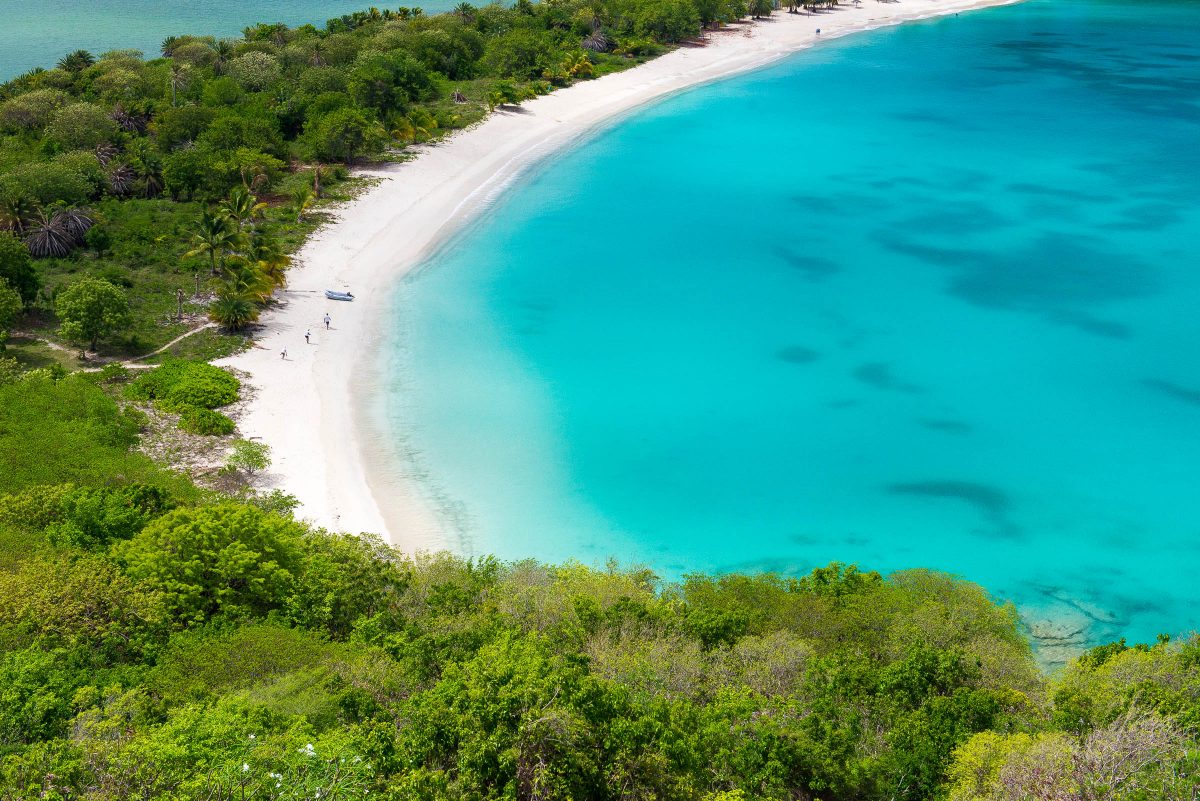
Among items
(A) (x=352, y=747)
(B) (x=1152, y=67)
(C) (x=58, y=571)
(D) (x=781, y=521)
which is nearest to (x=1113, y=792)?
(A) (x=352, y=747)

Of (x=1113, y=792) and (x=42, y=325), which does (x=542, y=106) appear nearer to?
(x=42, y=325)

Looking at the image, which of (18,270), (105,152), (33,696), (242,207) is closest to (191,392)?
(18,270)

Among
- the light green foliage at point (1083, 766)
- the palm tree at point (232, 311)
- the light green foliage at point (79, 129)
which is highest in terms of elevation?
the light green foliage at point (79, 129)

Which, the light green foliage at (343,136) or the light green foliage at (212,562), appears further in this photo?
the light green foliage at (343,136)

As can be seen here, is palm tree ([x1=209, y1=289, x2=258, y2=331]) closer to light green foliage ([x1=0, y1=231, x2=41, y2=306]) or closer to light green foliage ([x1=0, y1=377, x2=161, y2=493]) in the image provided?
light green foliage ([x1=0, y1=377, x2=161, y2=493])

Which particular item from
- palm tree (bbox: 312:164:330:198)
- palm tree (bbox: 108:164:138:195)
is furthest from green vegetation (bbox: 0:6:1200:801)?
palm tree (bbox: 312:164:330:198)

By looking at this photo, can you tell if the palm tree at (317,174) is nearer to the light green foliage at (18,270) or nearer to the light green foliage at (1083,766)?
the light green foliage at (18,270)

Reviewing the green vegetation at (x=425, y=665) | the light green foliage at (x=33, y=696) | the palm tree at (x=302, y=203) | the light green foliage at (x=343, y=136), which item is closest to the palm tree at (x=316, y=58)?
the light green foliage at (x=343, y=136)
